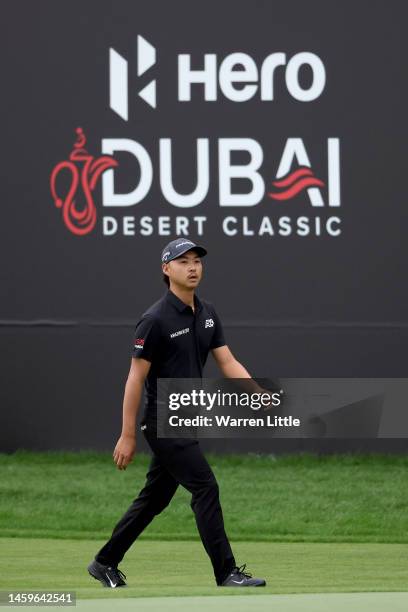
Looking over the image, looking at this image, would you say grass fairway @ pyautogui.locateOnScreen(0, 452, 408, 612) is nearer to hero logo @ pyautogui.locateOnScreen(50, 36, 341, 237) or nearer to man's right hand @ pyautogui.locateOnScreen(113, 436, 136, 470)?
man's right hand @ pyautogui.locateOnScreen(113, 436, 136, 470)

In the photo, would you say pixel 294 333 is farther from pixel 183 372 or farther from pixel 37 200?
pixel 183 372

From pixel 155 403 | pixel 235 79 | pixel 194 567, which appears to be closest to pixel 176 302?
pixel 155 403

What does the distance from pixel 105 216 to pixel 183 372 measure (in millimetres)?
6413

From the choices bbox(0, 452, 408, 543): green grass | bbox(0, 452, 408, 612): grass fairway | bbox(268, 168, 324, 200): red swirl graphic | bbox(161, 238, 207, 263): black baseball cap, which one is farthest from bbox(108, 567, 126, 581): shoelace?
bbox(268, 168, 324, 200): red swirl graphic

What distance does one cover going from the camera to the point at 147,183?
13.0 meters

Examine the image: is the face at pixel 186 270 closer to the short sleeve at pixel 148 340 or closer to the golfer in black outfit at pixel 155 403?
the golfer in black outfit at pixel 155 403

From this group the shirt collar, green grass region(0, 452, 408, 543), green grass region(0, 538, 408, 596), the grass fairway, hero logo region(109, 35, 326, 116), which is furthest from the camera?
hero logo region(109, 35, 326, 116)

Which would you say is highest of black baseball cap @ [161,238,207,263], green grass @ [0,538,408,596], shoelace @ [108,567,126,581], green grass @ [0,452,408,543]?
black baseball cap @ [161,238,207,263]

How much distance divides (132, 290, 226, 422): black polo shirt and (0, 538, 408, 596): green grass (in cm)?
97

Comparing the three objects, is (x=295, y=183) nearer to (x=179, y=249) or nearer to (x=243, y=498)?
(x=243, y=498)

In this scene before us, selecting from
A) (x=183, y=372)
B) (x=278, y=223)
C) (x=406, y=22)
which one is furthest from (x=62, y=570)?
(x=406, y=22)

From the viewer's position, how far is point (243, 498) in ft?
38.4

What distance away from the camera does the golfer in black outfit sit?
667 cm

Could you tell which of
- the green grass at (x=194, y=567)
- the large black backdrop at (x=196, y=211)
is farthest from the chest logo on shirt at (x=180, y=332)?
the large black backdrop at (x=196, y=211)
